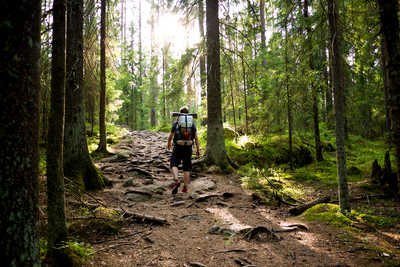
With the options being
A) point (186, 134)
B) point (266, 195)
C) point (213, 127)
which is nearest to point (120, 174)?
point (186, 134)

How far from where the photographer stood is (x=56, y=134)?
8.91 feet

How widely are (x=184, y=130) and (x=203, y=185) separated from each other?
1856 mm

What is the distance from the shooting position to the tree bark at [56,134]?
265cm

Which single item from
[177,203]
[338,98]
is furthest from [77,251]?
[338,98]

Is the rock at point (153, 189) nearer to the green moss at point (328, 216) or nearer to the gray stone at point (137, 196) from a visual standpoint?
the gray stone at point (137, 196)

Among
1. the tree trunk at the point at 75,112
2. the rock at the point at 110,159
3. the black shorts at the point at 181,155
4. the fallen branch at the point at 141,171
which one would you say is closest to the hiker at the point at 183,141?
the black shorts at the point at 181,155

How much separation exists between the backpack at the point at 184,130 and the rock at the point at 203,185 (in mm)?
1388

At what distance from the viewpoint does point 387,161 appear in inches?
279

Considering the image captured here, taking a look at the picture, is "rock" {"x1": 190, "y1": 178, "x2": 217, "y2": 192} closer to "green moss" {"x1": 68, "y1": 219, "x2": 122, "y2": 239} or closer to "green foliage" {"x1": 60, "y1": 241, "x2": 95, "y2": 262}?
"green moss" {"x1": 68, "y1": 219, "x2": 122, "y2": 239}

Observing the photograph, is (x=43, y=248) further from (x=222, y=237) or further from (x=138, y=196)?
(x=138, y=196)

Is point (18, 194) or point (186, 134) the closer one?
point (18, 194)

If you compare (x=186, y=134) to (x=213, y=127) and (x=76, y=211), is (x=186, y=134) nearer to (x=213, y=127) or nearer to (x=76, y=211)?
(x=213, y=127)

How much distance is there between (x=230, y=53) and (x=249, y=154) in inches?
186

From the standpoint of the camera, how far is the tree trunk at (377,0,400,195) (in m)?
3.07
